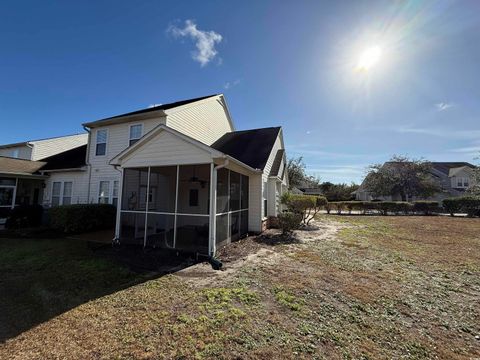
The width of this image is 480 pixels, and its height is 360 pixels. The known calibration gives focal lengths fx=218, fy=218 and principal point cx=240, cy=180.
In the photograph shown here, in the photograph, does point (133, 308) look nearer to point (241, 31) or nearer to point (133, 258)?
point (133, 258)

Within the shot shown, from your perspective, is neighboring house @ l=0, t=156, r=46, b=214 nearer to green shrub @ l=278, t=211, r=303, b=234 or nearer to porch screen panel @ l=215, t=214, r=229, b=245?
porch screen panel @ l=215, t=214, r=229, b=245

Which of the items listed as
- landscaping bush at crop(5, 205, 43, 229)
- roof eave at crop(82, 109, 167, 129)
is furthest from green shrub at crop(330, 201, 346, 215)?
landscaping bush at crop(5, 205, 43, 229)

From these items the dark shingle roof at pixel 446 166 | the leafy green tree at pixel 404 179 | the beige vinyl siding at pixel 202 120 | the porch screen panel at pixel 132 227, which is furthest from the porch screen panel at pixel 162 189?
the dark shingle roof at pixel 446 166

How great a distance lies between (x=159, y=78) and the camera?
12.5 m

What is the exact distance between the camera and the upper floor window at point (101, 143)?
12984 millimetres

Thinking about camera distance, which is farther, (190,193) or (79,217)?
(190,193)

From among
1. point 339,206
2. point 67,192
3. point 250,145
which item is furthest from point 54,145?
point 339,206

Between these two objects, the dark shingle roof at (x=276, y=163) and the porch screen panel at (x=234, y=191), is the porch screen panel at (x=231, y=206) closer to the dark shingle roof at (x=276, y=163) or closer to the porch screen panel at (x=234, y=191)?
the porch screen panel at (x=234, y=191)

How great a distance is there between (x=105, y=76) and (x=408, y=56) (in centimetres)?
1430

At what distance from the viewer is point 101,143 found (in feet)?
43.0

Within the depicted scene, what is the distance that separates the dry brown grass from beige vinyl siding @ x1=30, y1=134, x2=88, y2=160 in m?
18.8

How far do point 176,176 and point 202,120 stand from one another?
4730 mm

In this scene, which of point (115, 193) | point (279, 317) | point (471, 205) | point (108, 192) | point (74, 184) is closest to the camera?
point (279, 317)

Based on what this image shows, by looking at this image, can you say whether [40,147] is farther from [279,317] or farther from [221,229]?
[279,317]
